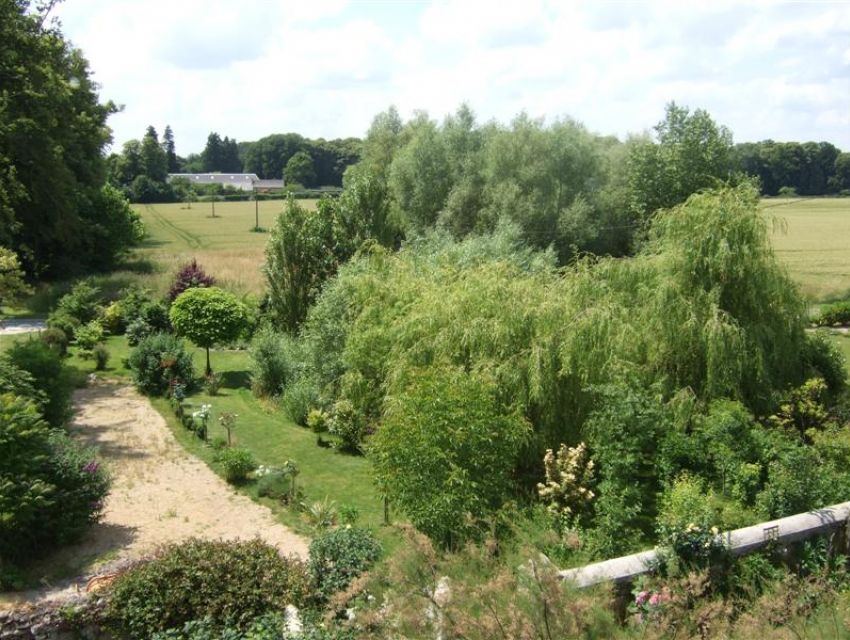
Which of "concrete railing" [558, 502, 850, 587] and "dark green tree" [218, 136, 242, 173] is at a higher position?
"dark green tree" [218, 136, 242, 173]

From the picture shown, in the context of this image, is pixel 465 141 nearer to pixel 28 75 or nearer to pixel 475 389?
pixel 28 75

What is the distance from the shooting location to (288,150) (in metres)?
109

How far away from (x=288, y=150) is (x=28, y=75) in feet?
297

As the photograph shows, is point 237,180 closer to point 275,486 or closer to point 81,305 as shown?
point 81,305

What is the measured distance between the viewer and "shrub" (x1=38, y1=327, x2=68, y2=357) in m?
22.8

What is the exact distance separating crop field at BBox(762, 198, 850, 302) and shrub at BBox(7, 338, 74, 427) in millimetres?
19353

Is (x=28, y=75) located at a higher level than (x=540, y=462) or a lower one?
higher

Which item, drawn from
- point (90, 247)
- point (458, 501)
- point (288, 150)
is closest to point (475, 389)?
point (458, 501)

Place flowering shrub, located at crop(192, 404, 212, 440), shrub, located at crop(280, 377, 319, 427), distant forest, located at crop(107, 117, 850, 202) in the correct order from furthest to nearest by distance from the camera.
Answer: distant forest, located at crop(107, 117, 850, 202), shrub, located at crop(280, 377, 319, 427), flowering shrub, located at crop(192, 404, 212, 440)

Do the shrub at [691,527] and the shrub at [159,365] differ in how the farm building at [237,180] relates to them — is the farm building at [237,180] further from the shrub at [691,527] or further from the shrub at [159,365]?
the shrub at [691,527]

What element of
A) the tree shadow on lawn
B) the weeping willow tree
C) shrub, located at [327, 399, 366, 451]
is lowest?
the tree shadow on lawn

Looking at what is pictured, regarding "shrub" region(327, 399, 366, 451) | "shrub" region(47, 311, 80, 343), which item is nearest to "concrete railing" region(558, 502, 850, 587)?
"shrub" region(327, 399, 366, 451)

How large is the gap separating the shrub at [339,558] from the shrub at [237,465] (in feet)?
16.1

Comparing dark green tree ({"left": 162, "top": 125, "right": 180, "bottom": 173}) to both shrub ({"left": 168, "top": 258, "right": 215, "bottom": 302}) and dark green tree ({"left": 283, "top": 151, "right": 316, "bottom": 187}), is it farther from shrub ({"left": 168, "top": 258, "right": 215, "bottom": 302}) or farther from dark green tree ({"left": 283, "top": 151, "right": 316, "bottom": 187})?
shrub ({"left": 168, "top": 258, "right": 215, "bottom": 302})
